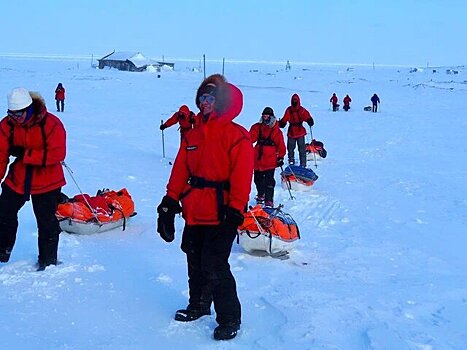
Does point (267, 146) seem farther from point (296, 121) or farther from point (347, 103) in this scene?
point (347, 103)

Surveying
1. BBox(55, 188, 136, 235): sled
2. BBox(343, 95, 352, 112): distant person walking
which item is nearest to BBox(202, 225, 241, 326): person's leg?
BBox(55, 188, 136, 235): sled

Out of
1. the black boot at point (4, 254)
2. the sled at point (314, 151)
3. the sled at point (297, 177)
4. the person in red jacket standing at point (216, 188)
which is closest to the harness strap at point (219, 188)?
the person in red jacket standing at point (216, 188)

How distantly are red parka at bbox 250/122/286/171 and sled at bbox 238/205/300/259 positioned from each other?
7.41 feet

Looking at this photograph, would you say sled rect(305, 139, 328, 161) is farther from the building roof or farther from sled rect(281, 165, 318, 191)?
the building roof

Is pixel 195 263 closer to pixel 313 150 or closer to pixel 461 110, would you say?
pixel 313 150

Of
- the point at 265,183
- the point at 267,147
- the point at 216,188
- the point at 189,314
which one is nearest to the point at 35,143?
the point at 216,188

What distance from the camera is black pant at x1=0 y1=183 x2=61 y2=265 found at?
173 inches

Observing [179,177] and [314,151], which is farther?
[314,151]

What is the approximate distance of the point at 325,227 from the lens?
24.6 feet

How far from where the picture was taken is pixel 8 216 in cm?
441

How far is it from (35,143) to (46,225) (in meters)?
0.70

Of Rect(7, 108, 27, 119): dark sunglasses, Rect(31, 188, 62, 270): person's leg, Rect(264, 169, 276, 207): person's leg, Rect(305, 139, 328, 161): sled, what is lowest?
Rect(305, 139, 328, 161): sled

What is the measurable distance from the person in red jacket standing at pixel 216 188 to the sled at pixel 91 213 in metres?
2.41

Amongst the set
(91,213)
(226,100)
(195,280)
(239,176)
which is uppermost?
(226,100)
